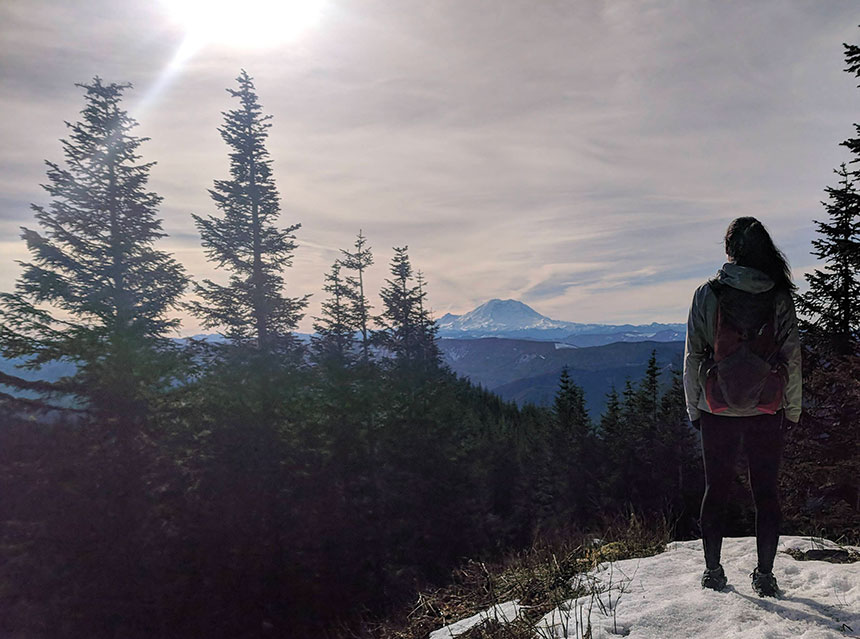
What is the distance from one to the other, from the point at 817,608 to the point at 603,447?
131ft

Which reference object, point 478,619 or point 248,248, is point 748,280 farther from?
point 248,248

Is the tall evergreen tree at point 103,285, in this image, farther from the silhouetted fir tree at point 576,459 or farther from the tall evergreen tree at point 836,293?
the silhouetted fir tree at point 576,459

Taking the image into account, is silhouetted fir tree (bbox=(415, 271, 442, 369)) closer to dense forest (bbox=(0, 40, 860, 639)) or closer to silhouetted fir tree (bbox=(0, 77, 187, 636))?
dense forest (bbox=(0, 40, 860, 639))

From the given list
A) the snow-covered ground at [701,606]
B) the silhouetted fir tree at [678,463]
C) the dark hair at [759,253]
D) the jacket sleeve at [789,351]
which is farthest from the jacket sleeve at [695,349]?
the silhouetted fir tree at [678,463]

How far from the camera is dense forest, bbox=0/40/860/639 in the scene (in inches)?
438

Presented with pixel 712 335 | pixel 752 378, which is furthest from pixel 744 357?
pixel 712 335

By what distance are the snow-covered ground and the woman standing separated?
231mm

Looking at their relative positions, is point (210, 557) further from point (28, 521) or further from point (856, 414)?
point (856, 414)

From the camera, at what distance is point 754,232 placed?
309 centimetres

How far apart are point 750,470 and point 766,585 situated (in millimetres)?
827

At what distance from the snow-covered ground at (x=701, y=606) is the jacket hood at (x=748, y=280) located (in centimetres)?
211

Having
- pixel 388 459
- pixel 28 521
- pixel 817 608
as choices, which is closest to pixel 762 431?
pixel 817 608

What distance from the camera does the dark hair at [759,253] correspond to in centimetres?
303

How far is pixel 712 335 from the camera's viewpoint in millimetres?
3135
